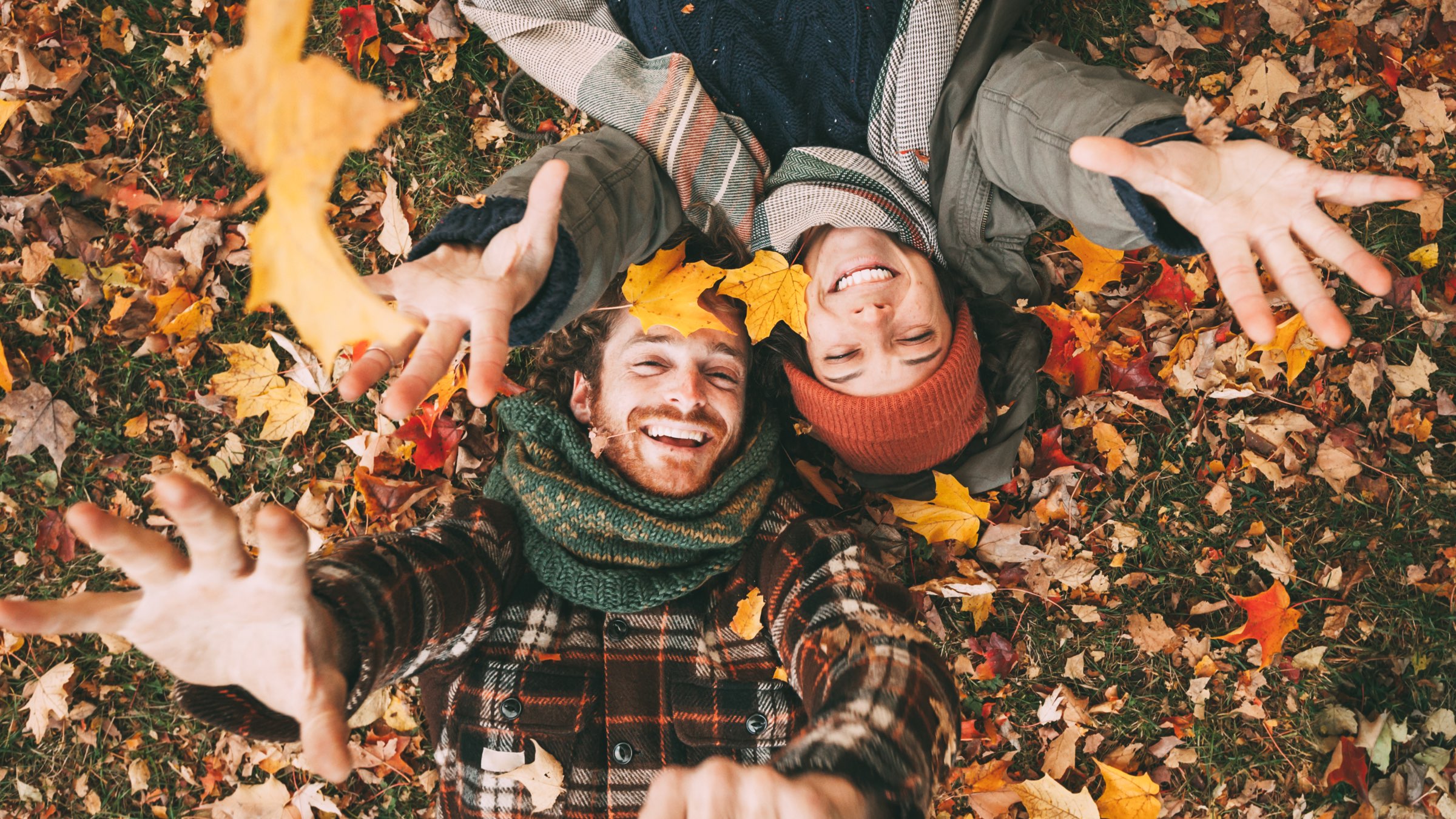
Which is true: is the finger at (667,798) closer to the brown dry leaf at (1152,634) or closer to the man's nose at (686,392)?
the man's nose at (686,392)

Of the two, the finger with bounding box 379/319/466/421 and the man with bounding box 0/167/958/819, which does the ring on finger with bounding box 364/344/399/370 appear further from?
the man with bounding box 0/167/958/819

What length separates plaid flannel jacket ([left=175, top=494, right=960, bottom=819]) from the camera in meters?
2.16

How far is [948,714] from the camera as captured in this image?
1.92m

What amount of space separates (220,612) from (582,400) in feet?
4.82

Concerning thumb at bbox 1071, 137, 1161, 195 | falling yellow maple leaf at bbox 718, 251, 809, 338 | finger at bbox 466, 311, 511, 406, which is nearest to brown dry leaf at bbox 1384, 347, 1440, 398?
thumb at bbox 1071, 137, 1161, 195

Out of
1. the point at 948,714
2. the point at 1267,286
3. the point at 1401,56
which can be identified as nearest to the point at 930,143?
the point at 1267,286

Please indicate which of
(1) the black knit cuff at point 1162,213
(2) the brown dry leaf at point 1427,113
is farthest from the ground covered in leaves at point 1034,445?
(1) the black knit cuff at point 1162,213

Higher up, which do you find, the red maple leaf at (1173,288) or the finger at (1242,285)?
the finger at (1242,285)

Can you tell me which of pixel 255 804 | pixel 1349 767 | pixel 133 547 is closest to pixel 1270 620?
pixel 1349 767

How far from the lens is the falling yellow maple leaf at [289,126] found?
3.55ft

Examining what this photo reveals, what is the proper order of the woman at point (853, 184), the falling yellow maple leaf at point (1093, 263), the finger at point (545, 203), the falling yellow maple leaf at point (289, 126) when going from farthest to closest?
the falling yellow maple leaf at point (1093, 263), the woman at point (853, 184), the finger at point (545, 203), the falling yellow maple leaf at point (289, 126)

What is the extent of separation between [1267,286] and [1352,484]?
0.87 metres

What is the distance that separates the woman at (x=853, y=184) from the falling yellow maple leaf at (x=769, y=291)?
5cm

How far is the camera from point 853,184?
263 centimetres
